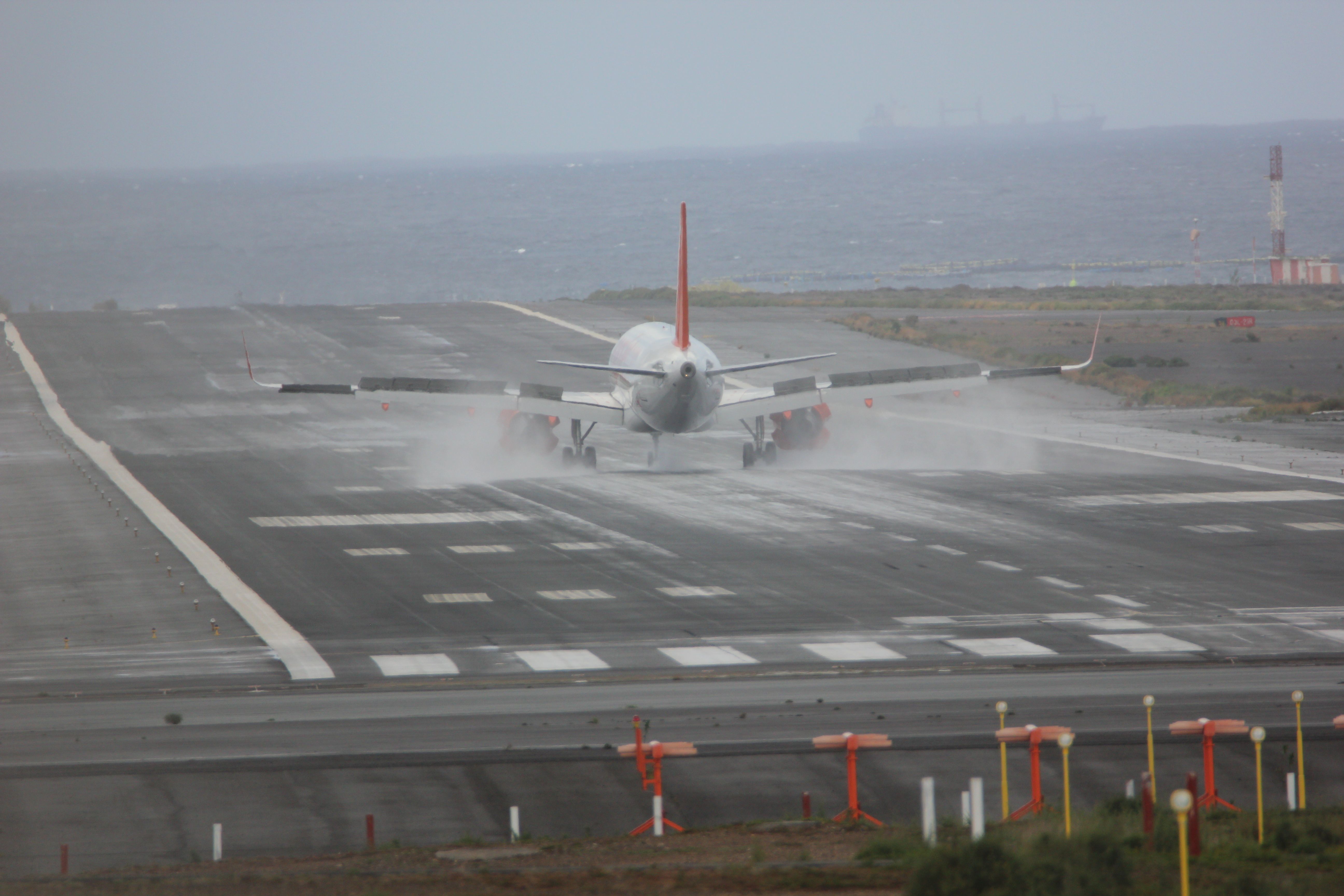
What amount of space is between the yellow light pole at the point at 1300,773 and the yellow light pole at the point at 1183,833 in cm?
550

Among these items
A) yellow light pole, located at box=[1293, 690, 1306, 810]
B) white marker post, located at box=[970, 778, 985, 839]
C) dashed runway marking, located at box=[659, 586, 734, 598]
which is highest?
white marker post, located at box=[970, 778, 985, 839]

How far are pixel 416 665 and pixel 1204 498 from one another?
105 feet

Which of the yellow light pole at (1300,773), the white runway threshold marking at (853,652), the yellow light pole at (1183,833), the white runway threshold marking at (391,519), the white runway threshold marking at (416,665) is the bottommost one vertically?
the white runway threshold marking at (853,652)

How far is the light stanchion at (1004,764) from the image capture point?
2131cm

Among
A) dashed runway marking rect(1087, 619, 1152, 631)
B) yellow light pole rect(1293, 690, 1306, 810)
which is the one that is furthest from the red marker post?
dashed runway marking rect(1087, 619, 1152, 631)

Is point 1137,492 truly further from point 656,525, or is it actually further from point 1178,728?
point 1178,728

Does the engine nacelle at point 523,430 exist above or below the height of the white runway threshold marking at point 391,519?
above

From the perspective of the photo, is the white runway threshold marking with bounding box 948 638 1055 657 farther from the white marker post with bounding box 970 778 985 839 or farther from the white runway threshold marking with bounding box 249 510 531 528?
the white runway threshold marking with bounding box 249 510 531 528

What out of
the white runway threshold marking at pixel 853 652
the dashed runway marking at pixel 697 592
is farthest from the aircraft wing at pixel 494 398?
the white runway threshold marking at pixel 853 652

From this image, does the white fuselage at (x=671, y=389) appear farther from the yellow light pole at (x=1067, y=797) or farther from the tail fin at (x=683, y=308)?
the yellow light pole at (x=1067, y=797)

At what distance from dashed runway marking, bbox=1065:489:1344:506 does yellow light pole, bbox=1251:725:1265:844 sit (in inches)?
Answer: 1161

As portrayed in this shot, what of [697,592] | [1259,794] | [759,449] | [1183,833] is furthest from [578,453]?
[1183,833]

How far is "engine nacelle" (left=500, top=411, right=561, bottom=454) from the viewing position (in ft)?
202

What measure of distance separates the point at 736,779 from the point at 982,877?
26.6 feet
